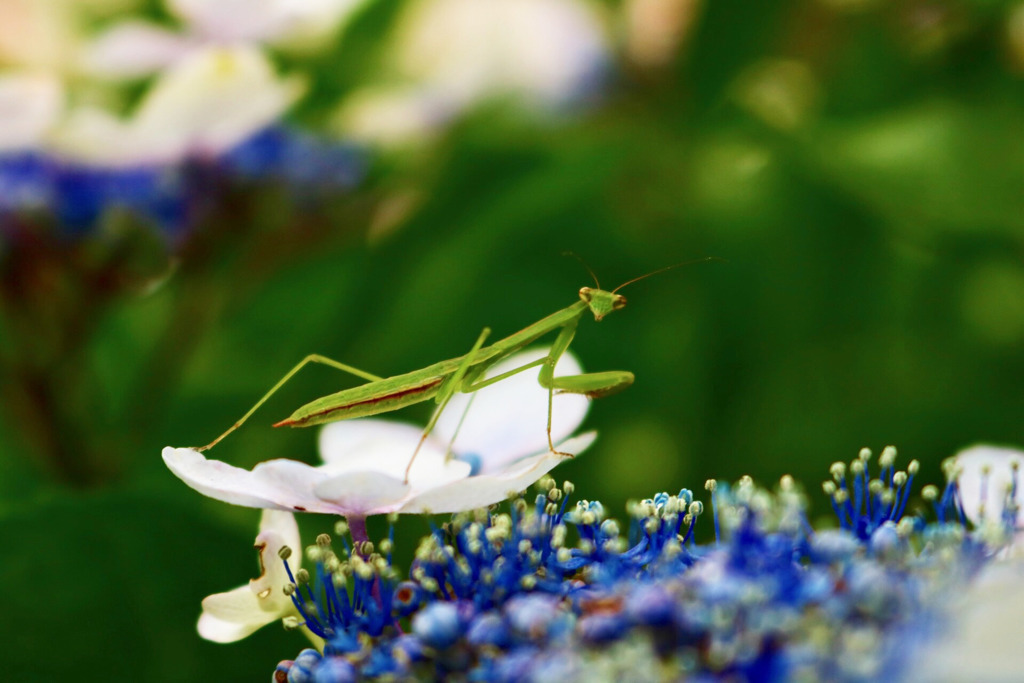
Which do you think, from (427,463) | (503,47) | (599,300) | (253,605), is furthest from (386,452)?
(503,47)

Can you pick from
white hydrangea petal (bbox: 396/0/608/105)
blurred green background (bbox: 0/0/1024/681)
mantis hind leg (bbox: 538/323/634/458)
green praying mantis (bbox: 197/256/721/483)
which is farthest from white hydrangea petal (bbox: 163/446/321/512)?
white hydrangea petal (bbox: 396/0/608/105)

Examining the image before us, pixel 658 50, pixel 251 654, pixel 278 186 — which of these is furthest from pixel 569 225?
pixel 251 654

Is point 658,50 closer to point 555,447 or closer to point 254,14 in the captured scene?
point 254,14

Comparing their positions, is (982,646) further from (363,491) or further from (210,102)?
(210,102)

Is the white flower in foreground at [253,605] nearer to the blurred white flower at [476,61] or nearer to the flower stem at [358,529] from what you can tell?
the flower stem at [358,529]

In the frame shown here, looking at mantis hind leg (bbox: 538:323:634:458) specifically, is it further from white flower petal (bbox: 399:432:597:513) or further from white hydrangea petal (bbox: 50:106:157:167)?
white hydrangea petal (bbox: 50:106:157:167)

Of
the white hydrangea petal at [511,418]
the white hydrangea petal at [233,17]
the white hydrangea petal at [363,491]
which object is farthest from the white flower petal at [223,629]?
the white hydrangea petal at [233,17]
